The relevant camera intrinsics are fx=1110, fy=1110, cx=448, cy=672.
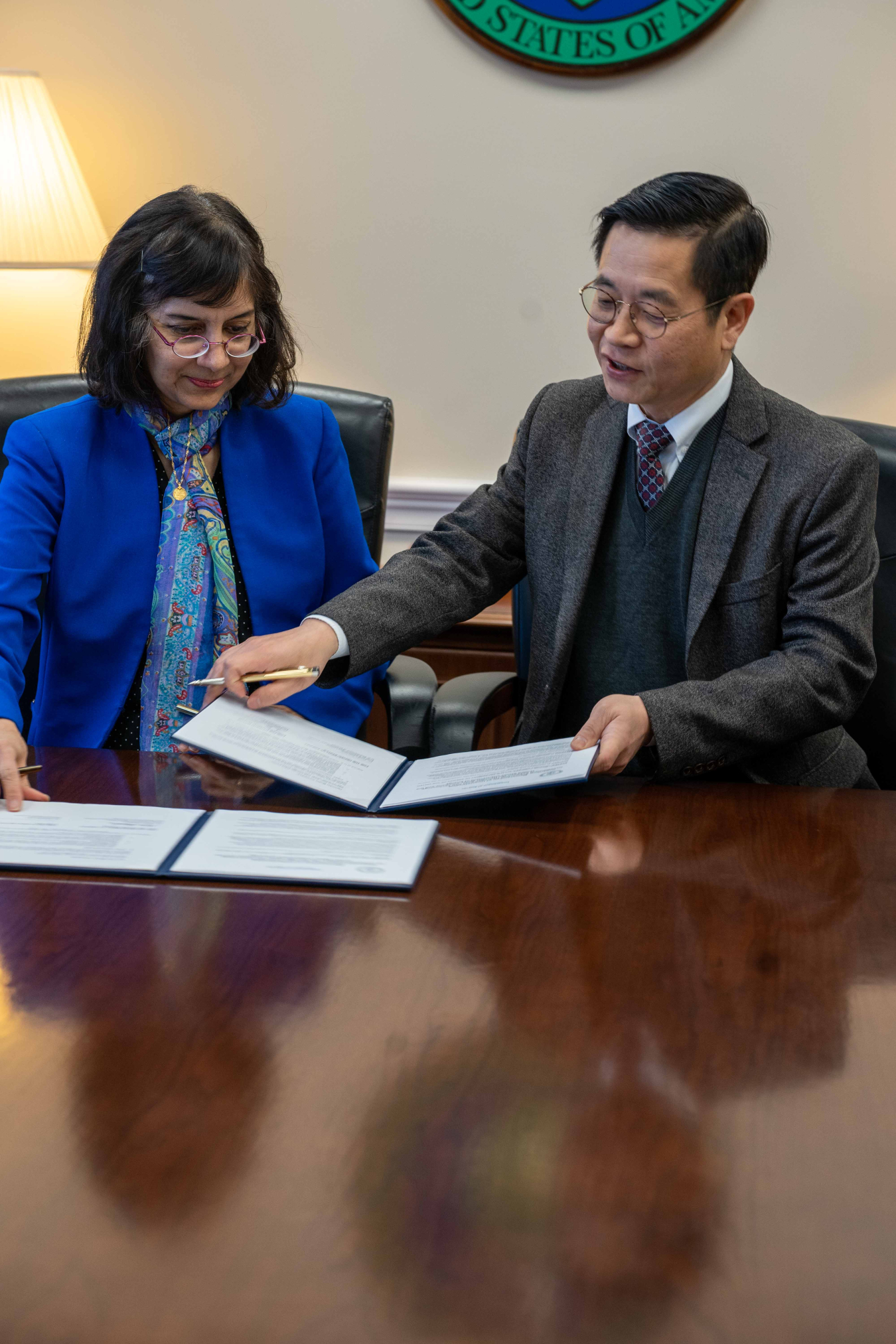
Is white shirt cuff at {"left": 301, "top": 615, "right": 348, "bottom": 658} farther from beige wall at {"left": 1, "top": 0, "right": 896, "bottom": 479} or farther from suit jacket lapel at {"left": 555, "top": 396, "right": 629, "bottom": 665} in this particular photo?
beige wall at {"left": 1, "top": 0, "right": 896, "bottom": 479}

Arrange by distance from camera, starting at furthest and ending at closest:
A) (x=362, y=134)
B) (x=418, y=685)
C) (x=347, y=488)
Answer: (x=362, y=134)
(x=347, y=488)
(x=418, y=685)

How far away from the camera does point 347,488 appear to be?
1923 millimetres

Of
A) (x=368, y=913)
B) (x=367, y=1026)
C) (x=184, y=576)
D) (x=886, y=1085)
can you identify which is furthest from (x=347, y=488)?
(x=886, y=1085)

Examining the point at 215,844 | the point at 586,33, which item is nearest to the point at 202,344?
the point at 215,844

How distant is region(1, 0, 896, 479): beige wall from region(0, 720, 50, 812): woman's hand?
5.54 ft

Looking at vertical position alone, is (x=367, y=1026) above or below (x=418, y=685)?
above

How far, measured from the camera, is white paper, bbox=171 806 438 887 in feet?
3.56

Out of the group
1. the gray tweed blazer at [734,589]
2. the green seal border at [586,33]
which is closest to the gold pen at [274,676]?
the gray tweed blazer at [734,589]

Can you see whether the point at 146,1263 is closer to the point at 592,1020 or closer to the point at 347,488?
the point at 592,1020

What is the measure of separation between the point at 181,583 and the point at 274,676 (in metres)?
0.40

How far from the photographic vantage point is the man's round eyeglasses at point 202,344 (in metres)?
1.66

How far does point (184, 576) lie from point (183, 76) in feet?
5.08

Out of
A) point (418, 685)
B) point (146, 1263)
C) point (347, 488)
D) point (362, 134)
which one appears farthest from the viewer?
point (362, 134)

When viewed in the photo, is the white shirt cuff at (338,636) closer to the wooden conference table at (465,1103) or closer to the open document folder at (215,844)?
the open document folder at (215,844)
